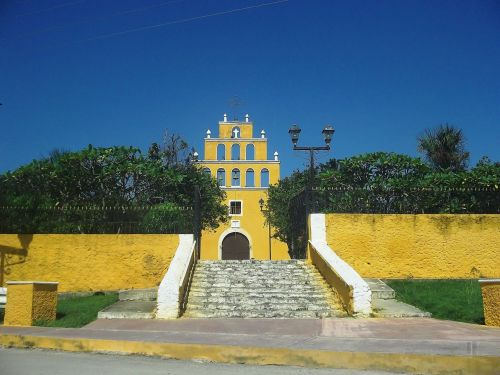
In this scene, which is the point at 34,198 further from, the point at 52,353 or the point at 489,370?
the point at 489,370

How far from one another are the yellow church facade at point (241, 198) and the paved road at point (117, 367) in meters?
34.3

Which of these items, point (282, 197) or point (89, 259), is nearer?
point (89, 259)

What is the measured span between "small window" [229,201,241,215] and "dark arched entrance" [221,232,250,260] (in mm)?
1739

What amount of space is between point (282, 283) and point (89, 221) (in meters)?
5.34

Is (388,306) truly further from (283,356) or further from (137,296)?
(137,296)

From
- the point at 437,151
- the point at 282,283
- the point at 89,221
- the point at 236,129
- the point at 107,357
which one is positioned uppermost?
the point at 236,129

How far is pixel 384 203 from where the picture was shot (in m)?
12.7

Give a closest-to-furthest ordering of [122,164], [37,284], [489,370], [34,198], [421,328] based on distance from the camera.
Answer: [489,370] → [421,328] → [37,284] → [34,198] → [122,164]

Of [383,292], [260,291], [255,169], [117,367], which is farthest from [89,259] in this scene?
[255,169]

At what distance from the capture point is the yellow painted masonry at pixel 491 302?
24.5ft

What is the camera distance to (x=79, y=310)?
373 inches

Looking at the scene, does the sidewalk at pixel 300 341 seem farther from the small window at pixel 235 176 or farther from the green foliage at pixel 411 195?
the small window at pixel 235 176

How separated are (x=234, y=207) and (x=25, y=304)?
33.4 m

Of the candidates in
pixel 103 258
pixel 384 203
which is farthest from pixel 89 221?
pixel 384 203
